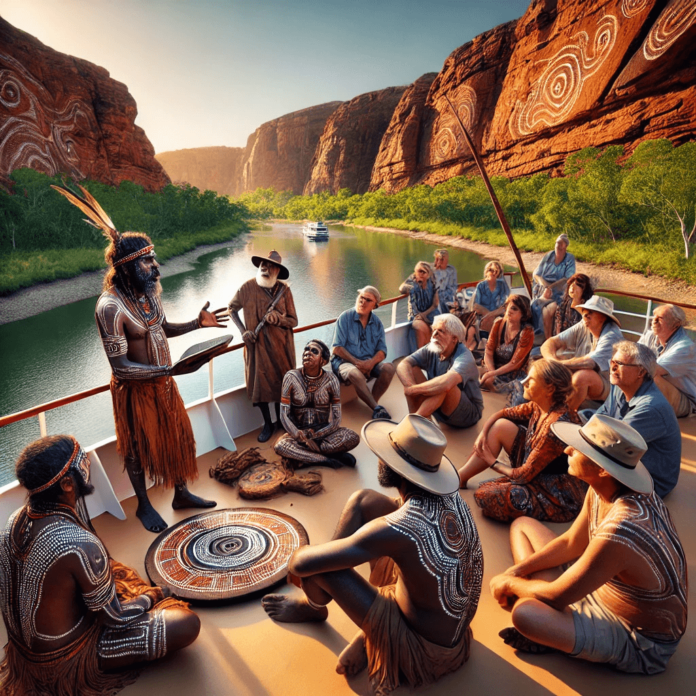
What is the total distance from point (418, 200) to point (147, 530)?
3193cm

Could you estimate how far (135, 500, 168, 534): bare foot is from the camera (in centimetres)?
260

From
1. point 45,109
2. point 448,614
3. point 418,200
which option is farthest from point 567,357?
point 45,109

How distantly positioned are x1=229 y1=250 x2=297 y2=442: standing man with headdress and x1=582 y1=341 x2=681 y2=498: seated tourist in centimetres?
228

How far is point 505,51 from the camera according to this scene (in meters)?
31.7

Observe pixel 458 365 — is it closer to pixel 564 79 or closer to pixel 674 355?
pixel 674 355

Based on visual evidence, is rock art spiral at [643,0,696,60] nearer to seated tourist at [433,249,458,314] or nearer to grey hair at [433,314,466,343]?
seated tourist at [433,249,458,314]

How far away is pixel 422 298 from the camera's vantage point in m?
5.12

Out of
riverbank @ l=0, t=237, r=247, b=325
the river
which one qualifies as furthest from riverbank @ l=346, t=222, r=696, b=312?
riverbank @ l=0, t=237, r=247, b=325

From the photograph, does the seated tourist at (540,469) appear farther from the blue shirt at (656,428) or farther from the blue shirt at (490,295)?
the blue shirt at (490,295)

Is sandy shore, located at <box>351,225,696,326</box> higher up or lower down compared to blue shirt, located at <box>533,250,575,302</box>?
lower down

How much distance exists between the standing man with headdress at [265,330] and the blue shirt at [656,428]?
92.0 inches

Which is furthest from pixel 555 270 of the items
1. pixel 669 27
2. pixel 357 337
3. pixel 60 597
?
pixel 669 27

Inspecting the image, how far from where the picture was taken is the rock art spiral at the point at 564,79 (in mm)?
21406

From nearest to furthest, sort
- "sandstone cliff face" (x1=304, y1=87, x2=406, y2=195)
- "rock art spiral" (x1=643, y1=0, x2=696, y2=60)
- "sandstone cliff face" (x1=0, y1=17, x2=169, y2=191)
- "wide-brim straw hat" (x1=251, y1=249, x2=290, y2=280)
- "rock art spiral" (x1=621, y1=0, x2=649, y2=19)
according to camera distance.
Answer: "wide-brim straw hat" (x1=251, y1=249, x2=290, y2=280)
"rock art spiral" (x1=643, y1=0, x2=696, y2=60)
"rock art spiral" (x1=621, y1=0, x2=649, y2=19)
"sandstone cliff face" (x1=0, y1=17, x2=169, y2=191)
"sandstone cliff face" (x1=304, y1=87, x2=406, y2=195)
